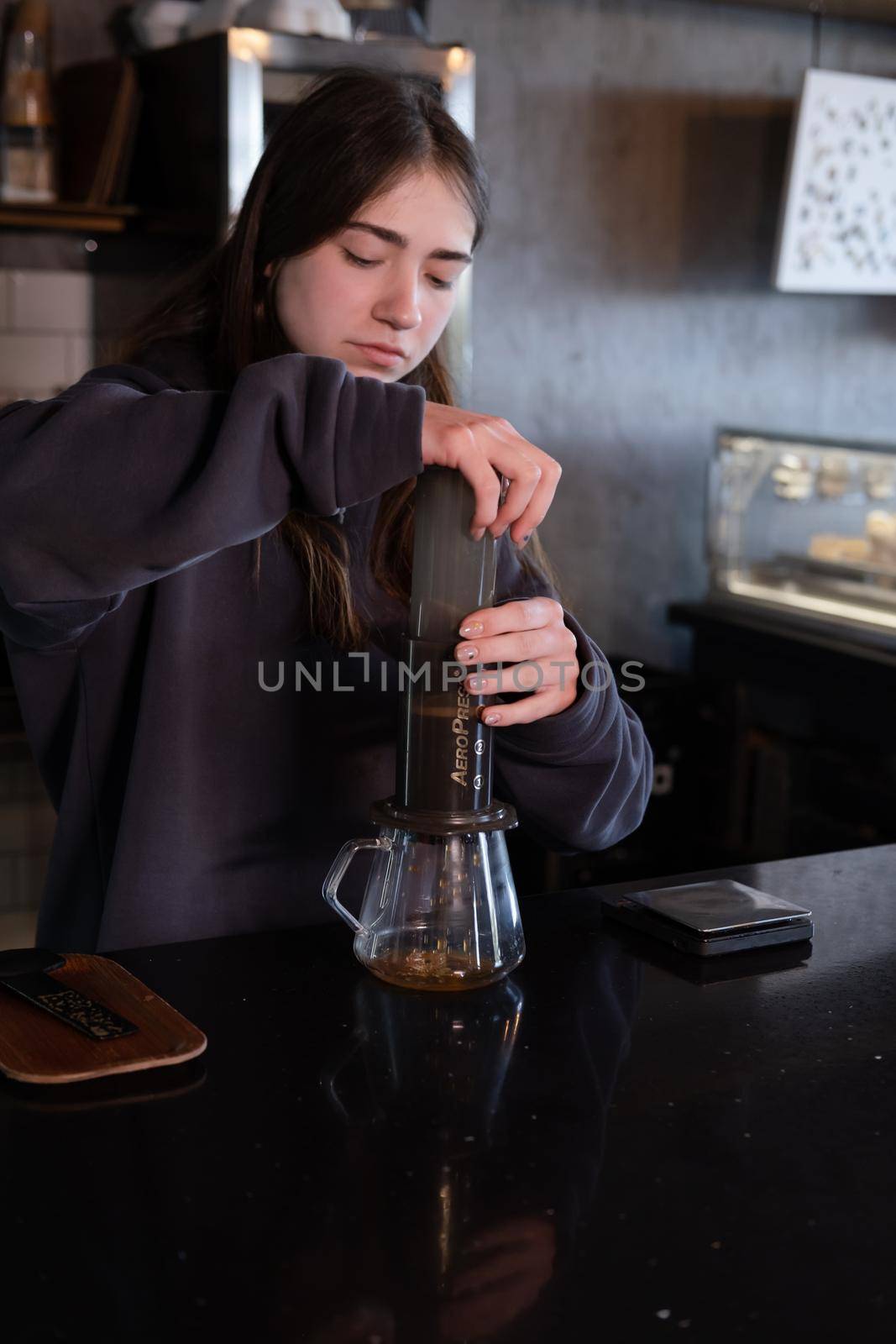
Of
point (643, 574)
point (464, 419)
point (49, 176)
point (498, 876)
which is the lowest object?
point (643, 574)

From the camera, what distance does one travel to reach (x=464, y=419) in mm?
925

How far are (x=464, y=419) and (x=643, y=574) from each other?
8.21ft

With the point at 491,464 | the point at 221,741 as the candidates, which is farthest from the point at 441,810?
the point at 221,741

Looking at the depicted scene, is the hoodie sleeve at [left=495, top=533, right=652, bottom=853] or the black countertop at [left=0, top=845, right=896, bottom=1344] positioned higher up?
the hoodie sleeve at [left=495, top=533, right=652, bottom=853]

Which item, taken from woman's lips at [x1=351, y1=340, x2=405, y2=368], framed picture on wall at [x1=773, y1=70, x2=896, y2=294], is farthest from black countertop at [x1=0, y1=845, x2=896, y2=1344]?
framed picture on wall at [x1=773, y1=70, x2=896, y2=294]

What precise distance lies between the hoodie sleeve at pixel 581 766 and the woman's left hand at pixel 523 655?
0.08 feet

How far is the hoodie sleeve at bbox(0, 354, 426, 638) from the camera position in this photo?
0.91m

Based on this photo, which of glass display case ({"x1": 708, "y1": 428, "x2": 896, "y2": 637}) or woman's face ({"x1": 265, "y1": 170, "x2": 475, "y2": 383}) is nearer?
woman's face ({"x1": 265, "y1": 170, "x2": 475, "y2": 383})

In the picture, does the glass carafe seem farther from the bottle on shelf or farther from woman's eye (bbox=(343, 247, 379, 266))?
the bottle on shelf

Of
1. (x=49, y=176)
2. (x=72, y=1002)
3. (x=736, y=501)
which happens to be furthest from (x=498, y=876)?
(x=736, y=501)

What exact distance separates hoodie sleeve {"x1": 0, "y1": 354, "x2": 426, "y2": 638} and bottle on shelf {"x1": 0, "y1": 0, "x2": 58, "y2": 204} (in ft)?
5.94

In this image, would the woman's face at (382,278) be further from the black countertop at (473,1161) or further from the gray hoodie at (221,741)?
the black countertop at (473,1161)

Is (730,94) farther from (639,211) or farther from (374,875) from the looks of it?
(374,875)

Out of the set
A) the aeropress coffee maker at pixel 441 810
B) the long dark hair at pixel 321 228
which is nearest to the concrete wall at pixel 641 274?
the long dark hair at pixel 321 228
